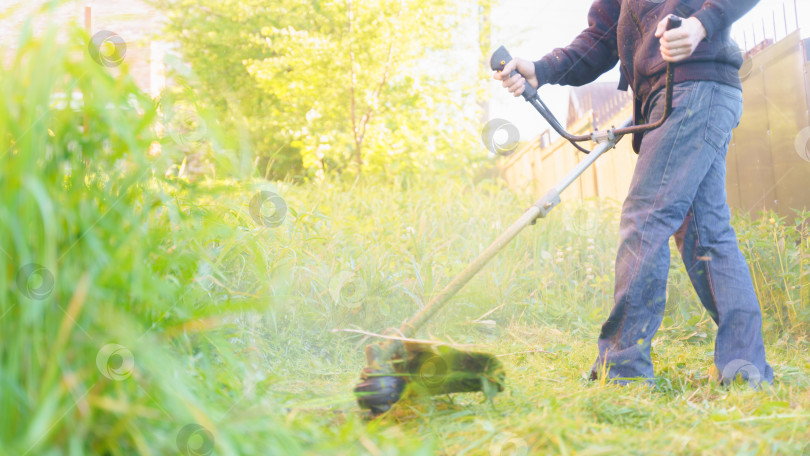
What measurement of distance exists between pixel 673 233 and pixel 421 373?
3.22 ft

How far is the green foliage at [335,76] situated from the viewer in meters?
Result: 6.15

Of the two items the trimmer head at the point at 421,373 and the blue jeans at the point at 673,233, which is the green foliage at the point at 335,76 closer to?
the blue jeans at the point at 673,233

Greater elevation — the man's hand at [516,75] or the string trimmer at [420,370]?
the man's hand at [516,75]

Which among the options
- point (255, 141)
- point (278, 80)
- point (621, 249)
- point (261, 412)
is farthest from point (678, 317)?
point (255, 141)

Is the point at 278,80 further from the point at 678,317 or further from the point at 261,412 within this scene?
the point at 261,412

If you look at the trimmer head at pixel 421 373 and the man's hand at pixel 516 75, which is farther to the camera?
the man's hand at pixel 516 75

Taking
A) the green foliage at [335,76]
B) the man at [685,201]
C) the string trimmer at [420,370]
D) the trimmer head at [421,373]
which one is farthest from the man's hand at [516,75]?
the green foliage at [335,76]

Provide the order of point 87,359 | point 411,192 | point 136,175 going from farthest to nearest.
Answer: point 411,192, point 136,175, point 87,359

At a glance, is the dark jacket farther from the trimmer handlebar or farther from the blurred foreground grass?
the blurred foreground grass

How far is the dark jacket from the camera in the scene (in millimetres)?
1787

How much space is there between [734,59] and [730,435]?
1235 mm

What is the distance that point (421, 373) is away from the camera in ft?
4.22

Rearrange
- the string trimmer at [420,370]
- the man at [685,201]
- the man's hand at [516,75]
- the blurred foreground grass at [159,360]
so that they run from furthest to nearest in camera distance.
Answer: the man's hand at [516,75] → the man at [685,201] → the string trimmer at [420,370] → the blurred foreground grass at [159,360]

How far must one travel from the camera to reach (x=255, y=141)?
7145 millimetres
